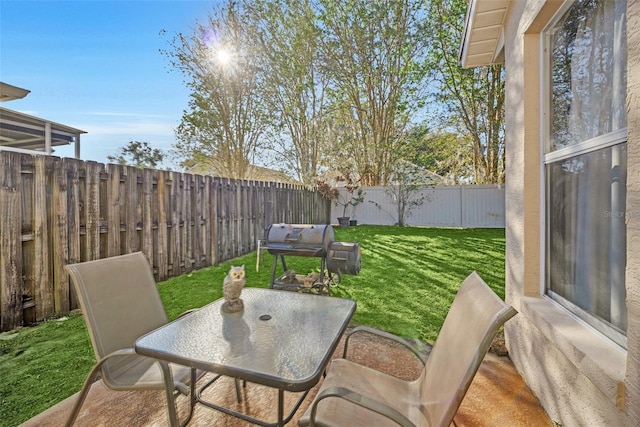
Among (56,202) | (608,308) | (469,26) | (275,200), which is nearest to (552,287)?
(608,308)

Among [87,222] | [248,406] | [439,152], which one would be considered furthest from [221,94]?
[248,406]

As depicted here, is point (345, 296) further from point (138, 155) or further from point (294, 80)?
point (138, 155)

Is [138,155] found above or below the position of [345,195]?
above

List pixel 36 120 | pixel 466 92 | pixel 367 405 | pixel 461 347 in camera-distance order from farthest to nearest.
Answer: pixel 466 92 → pixel 36 120 → pixel 461 347 → pixel 367 405

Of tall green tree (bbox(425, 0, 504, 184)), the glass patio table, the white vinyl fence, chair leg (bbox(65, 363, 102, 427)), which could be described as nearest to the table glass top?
the glass patio table

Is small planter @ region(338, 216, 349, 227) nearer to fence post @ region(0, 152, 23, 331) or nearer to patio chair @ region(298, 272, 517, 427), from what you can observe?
fence post @ region(0, 152, 23, 331)

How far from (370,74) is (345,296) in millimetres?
10934

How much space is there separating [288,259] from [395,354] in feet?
12.8

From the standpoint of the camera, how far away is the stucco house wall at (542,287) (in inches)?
40.2

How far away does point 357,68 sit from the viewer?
12.0m

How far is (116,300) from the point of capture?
1.71m

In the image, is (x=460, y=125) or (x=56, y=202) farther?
(x=460, y=125)

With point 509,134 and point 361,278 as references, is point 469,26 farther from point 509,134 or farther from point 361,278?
point 361,278

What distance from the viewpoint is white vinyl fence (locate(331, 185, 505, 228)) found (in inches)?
420
